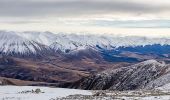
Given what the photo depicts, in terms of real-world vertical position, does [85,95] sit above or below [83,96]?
below

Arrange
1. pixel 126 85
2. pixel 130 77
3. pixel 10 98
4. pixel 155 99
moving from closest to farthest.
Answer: pixel 155 99, pixel 10 98, pixel 126 85, pixel 130 77

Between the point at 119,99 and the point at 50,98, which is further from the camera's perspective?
the point at 50,98

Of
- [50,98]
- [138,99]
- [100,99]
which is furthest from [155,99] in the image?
[50,98]

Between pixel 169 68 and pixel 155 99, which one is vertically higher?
pixel 155 99

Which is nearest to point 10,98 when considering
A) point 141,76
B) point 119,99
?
point 119,99

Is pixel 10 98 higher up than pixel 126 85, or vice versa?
pixel 10 98

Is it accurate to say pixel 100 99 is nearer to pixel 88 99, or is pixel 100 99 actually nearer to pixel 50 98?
pixel 88 99

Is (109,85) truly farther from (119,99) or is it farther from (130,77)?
(119,99)

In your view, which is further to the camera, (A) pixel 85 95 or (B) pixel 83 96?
(A) pixel 85 95

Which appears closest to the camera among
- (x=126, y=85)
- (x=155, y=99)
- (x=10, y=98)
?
(x=155, y=99)
